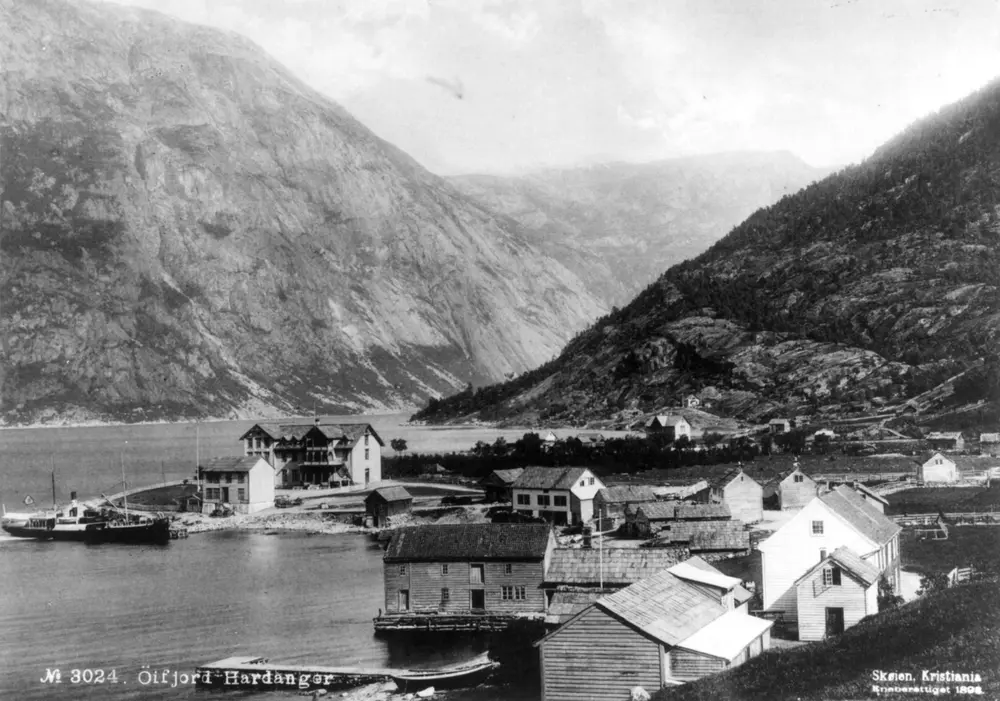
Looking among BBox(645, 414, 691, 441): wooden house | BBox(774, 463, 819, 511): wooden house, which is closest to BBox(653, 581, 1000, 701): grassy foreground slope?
BBox(774, 463, 819, 511): wooden house

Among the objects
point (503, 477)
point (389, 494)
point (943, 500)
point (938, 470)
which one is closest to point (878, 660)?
point (943, 500)

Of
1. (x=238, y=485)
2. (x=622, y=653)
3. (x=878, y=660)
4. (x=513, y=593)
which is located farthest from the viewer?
(x=238, y=485)

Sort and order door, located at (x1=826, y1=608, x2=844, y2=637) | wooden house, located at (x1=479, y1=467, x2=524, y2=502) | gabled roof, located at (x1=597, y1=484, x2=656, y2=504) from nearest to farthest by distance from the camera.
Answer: door, located at (x1=826, y1=608, x2=844, y2=637) → gabled roof, located at (x1=597, y1=484, x2=656, y2=504) → wooden house, located at (x1=479, y1=467, x2=524, y2=502)

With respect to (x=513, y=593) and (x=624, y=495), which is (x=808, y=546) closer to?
(x=513, y=593)

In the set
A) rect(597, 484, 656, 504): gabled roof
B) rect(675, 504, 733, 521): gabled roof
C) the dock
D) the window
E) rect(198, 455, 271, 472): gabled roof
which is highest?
rect(198, 455, 271, 472): gabled roof

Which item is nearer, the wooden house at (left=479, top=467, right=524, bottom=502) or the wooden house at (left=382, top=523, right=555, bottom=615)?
the wooden house at (left=382, top=523, right=555, bottom=615)

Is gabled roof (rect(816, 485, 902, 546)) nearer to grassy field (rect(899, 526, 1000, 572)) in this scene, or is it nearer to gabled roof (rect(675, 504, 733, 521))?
grassy field (rect(899, 526, 1000, 572))

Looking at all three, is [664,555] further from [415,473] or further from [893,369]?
[893,369]
